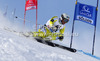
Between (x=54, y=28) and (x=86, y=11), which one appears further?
(x=86, y=11)

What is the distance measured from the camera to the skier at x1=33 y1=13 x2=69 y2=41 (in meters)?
8.70

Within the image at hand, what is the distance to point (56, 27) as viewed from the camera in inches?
348

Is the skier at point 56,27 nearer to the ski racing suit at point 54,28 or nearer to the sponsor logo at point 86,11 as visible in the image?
the ski racing suit at point 54,28

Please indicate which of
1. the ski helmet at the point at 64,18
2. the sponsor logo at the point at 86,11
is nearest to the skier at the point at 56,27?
the ski helmet at the point at 64,18

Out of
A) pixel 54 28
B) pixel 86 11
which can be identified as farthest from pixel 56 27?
pixel 86 11

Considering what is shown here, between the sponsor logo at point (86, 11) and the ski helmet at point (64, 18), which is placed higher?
the sponsor logo at point (86, 11)

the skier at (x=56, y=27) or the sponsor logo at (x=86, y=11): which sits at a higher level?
the sponsor logo at (x=86, y=11)

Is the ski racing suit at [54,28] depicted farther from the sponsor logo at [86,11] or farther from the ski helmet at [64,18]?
the sponsor logo at [86,11]

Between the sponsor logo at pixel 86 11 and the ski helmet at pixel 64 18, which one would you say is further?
the sponsor logo at pixel 86 11

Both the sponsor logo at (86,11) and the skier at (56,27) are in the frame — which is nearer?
the skier at (56,27)

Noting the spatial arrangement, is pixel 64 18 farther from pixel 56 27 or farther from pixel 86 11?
pixel 86 11

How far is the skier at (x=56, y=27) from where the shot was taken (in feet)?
28.6

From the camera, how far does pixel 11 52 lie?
3318mm

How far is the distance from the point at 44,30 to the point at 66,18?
1321 mm
